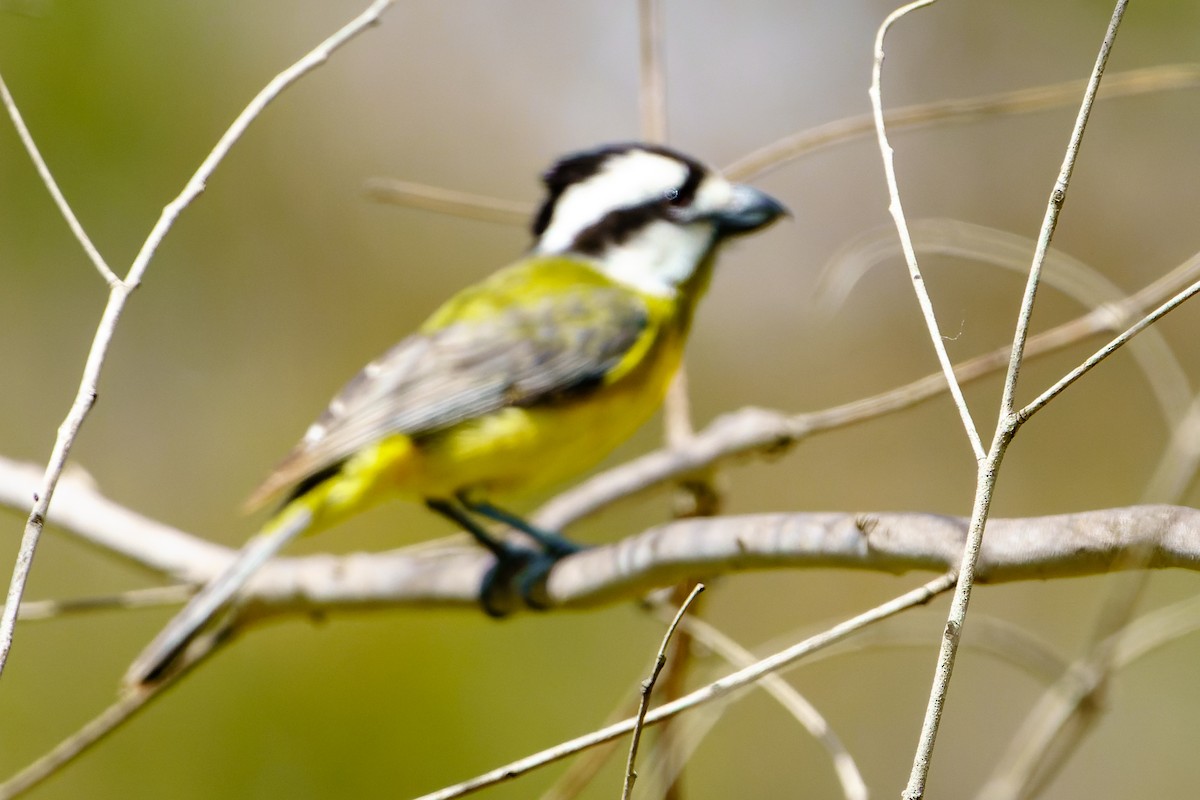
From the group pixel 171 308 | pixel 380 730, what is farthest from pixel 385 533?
pixel 171 308

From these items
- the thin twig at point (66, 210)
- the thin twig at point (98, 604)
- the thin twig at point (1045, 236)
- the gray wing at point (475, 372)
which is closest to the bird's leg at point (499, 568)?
the gray wing at point (475, 372)

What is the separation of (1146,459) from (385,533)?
7.49 ft

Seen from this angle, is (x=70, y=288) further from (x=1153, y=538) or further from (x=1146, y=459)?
(x=1153, y=538)

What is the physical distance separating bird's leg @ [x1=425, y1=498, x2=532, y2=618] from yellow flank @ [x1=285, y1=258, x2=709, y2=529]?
8cm

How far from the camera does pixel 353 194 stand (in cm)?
495

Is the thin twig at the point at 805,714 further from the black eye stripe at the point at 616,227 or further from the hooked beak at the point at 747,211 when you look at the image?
the black eye stripe at the point at 616,227

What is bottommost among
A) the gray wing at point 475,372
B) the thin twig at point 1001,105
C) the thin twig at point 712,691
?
the thin twig at point 712,691

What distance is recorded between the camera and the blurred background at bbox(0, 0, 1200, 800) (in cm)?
349

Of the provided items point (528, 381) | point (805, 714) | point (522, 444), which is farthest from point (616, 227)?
point (805, 714)

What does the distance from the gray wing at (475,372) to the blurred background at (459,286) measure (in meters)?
0.73

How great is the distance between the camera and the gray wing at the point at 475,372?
2420 millimetres

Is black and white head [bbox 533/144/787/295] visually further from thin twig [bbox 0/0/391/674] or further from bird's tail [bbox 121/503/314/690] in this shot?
thin twig [bbox 0/0/391/674]

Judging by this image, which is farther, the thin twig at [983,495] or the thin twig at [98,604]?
the thin twig at [98,604]

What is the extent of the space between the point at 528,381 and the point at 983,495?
5.92 ft
